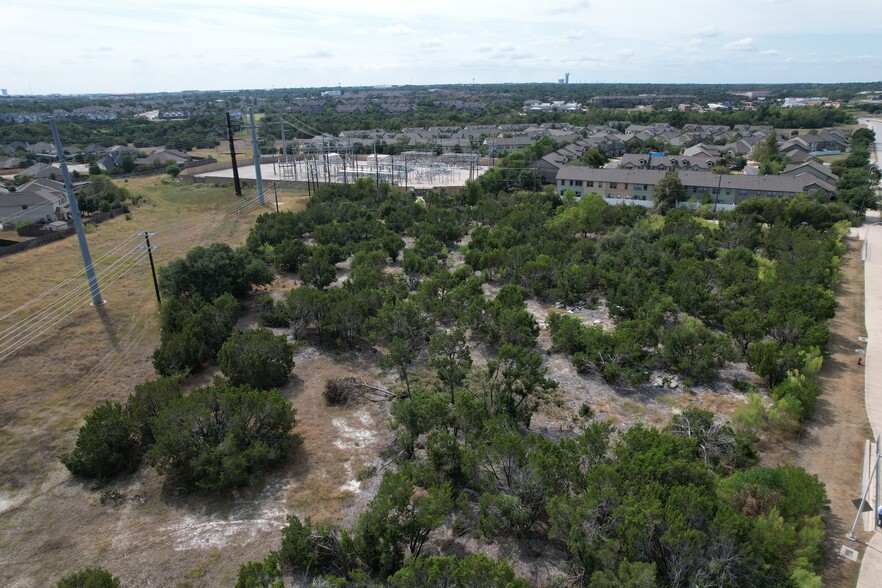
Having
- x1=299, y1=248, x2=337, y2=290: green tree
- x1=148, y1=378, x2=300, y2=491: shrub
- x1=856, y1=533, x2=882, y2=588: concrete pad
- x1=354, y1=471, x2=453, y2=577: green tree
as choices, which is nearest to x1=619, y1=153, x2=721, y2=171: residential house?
x1=299, y1=248, x2=337, y2=290: green tree

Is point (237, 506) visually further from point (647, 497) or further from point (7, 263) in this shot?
point (7, 263)

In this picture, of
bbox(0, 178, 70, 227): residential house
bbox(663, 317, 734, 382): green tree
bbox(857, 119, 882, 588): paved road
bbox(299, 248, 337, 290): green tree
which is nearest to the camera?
bbox(857, 119, 882, 588): paved road

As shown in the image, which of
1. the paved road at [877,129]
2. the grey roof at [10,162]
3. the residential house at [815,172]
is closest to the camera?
the residential house at [815,172]

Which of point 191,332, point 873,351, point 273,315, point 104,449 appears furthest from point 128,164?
point 873,351

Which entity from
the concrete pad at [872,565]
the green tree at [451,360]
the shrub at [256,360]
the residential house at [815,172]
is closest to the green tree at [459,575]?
the green tree at [451,360]

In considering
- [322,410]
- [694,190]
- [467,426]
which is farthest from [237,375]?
[694,190]

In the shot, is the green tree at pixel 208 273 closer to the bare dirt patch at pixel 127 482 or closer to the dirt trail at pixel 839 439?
the bare dirt patch at pixel 127 482

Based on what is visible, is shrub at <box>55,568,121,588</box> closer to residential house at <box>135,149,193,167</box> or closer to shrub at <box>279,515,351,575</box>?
shrub at <box>279,515,351,575</box>
